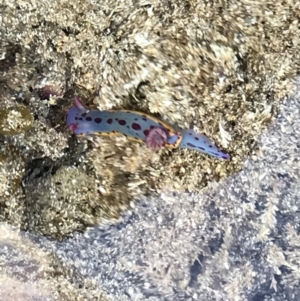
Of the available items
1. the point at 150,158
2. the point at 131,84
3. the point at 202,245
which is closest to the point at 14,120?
the point at 131,84

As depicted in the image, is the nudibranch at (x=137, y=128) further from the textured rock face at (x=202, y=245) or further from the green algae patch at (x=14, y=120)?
the textured rock face at (x=202, y=245)

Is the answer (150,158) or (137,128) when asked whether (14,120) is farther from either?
(150,158)

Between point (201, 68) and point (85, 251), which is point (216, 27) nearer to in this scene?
point (201, 68)

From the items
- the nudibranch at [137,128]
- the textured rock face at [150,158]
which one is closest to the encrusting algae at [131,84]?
the textured rock face at [150,158]

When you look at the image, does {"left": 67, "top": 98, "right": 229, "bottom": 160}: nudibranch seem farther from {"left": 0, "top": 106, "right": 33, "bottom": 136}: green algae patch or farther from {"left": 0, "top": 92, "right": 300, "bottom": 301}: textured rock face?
{"left": 0, "top": 92, "right": 300, "bottom": 301}: textured rock face

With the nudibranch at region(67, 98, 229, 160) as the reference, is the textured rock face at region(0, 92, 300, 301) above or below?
below

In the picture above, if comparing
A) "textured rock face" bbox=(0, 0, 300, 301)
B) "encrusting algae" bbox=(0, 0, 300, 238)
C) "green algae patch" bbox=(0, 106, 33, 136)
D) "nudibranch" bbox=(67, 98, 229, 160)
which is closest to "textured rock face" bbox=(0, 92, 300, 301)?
"textured rock face" bbox=(0, 0, 300, 301)

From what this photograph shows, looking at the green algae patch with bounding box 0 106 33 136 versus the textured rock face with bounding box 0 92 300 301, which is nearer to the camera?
the green algae patch with bounding box 0 106 33 136
